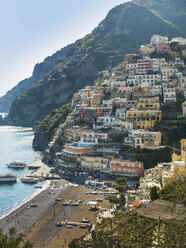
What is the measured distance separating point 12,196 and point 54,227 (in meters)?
19.8

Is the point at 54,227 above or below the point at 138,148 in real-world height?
below

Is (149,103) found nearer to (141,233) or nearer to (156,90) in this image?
(156,90)

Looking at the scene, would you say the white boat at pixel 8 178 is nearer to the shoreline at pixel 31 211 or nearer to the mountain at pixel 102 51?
the shoreline at pixel 31 211

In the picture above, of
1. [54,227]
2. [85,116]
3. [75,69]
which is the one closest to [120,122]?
[85,116]

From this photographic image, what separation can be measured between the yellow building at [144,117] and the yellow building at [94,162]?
47.3 feet

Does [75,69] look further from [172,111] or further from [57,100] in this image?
[172,111]

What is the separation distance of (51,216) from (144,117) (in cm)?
3804

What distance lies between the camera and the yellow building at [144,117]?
70.6 metres

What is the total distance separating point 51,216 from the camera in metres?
45.8

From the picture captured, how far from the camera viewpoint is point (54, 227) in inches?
1652

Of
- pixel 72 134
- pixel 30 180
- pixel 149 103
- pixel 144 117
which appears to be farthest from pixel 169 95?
pixel 30 180

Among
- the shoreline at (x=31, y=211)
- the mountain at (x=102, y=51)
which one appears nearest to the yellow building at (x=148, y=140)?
Result: the shoreline at (x=31, y=211)

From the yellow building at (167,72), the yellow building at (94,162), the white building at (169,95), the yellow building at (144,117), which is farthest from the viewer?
the yellow building at (167,72)

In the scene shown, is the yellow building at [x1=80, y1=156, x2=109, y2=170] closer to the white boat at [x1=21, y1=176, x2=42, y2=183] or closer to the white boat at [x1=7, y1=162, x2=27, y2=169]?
the white boat at [x1=21, y1=176, x2=42, y2=183]
